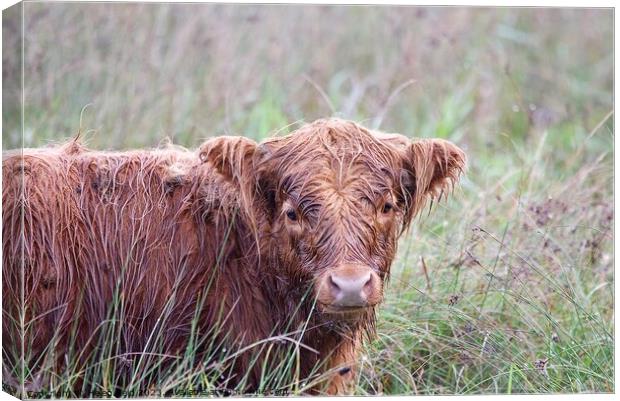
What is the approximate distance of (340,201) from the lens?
527 centimetres

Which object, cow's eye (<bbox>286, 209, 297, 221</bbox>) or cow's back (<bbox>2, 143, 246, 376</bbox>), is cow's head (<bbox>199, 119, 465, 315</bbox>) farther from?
cow's back (<bbox>2, 143, 246, 376</bbox>)

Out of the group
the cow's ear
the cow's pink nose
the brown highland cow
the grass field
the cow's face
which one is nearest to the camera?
the cow's pink nose

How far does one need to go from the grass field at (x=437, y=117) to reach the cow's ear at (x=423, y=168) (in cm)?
77

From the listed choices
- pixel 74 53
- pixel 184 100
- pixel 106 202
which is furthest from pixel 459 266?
pixel 184 100

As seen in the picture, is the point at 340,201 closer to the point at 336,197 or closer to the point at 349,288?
the point at 336,197

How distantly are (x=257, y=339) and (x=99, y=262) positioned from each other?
0.79m

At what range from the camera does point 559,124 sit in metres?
9.98

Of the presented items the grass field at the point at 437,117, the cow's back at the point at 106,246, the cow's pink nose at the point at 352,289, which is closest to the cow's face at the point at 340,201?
the cow's pink nose at the point at 352,289

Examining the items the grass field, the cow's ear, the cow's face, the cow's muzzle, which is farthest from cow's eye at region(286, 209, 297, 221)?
the grass field

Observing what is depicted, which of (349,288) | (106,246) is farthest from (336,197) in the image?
(106,246)

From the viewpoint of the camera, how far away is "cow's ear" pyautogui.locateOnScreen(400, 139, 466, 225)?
5.55 metres

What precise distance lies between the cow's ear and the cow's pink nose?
627mm

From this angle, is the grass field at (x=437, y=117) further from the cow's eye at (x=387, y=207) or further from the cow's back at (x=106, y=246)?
the cow's eye at (x=387, y=207)

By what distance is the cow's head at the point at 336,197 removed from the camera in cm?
518
